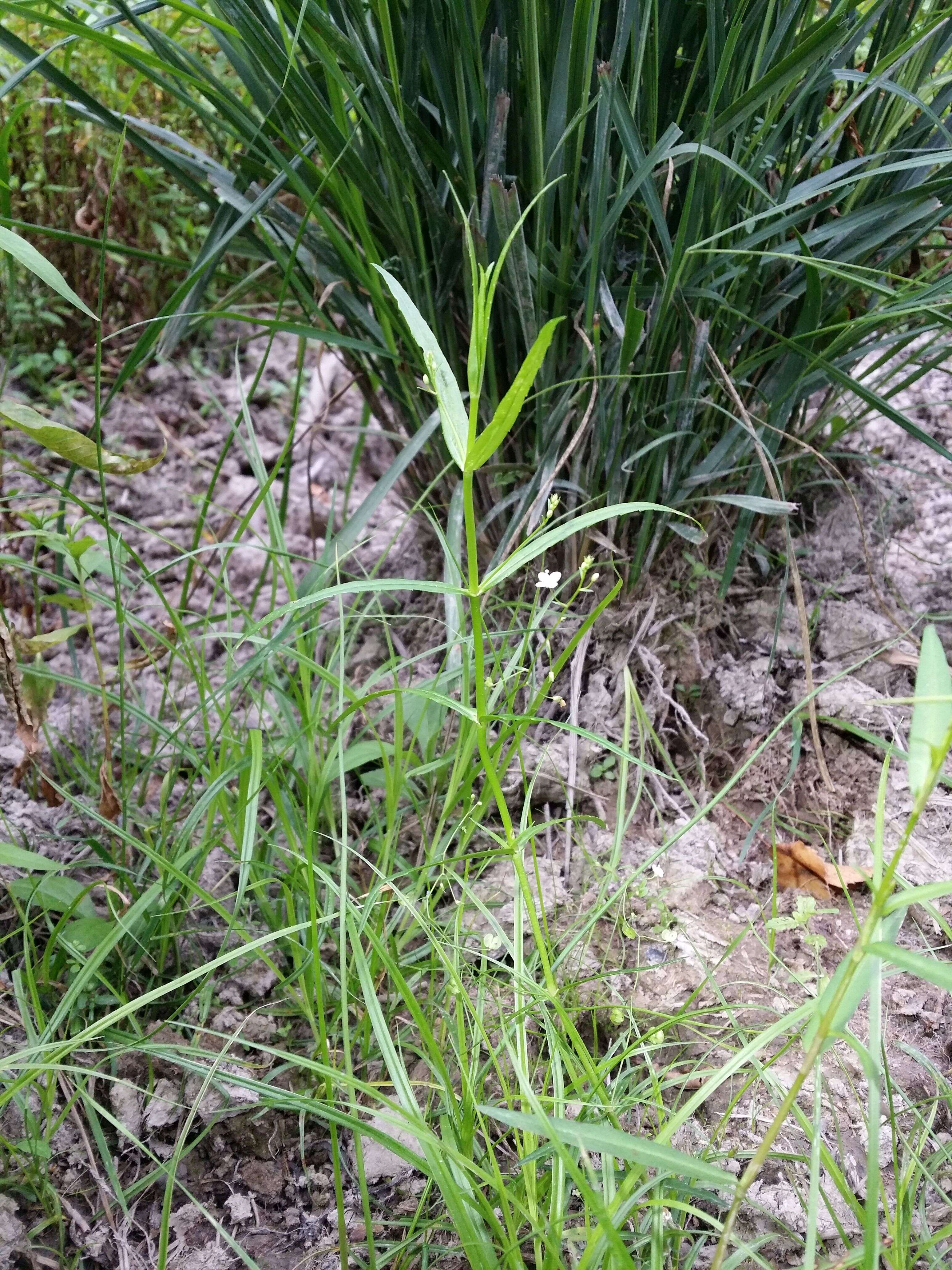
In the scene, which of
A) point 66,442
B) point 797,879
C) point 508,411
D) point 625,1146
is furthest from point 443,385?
point 797,879

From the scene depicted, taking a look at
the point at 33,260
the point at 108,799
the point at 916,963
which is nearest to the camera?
the point at 916,963

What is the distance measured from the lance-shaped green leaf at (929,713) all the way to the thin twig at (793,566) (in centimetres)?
49

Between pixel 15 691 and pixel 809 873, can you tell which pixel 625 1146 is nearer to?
pixel 809 873

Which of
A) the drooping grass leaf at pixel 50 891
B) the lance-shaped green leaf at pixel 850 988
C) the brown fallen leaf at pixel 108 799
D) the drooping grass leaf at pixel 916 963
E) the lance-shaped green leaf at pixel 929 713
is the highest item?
the lance-shaped green leaf at pixel 929 713

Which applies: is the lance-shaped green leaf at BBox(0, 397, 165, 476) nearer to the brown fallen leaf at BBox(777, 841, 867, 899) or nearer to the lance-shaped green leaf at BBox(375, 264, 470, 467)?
the lance-shaped green leaf at BBox(375, 264, 470, 467)

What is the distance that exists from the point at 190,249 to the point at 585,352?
1.29 meters

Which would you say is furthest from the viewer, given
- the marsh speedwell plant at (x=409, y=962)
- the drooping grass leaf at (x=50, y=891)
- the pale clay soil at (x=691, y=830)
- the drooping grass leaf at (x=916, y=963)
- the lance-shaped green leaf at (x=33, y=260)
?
the drooping grass leaf at (x=50, y=891)

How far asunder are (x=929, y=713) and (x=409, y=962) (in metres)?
0.65

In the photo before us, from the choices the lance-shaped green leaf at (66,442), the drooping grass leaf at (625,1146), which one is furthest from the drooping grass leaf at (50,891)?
the drooping grass leaf at (625,1146)

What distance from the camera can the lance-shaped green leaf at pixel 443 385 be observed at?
0.55 metres

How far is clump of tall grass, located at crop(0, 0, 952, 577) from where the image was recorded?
0.95 meters

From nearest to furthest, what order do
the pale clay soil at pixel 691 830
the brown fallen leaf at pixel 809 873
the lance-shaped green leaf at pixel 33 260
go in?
the lance-shaped green leaf at pixel 33 260, the pale clay soil at pixel 691 830, the brown fallen leaf at pixel 809 873

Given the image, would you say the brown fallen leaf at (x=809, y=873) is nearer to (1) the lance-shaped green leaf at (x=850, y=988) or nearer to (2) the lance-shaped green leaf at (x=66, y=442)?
(1) the lance-shaped green leaf at (x=850, y=988)

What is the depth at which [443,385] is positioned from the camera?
574 millimetres
